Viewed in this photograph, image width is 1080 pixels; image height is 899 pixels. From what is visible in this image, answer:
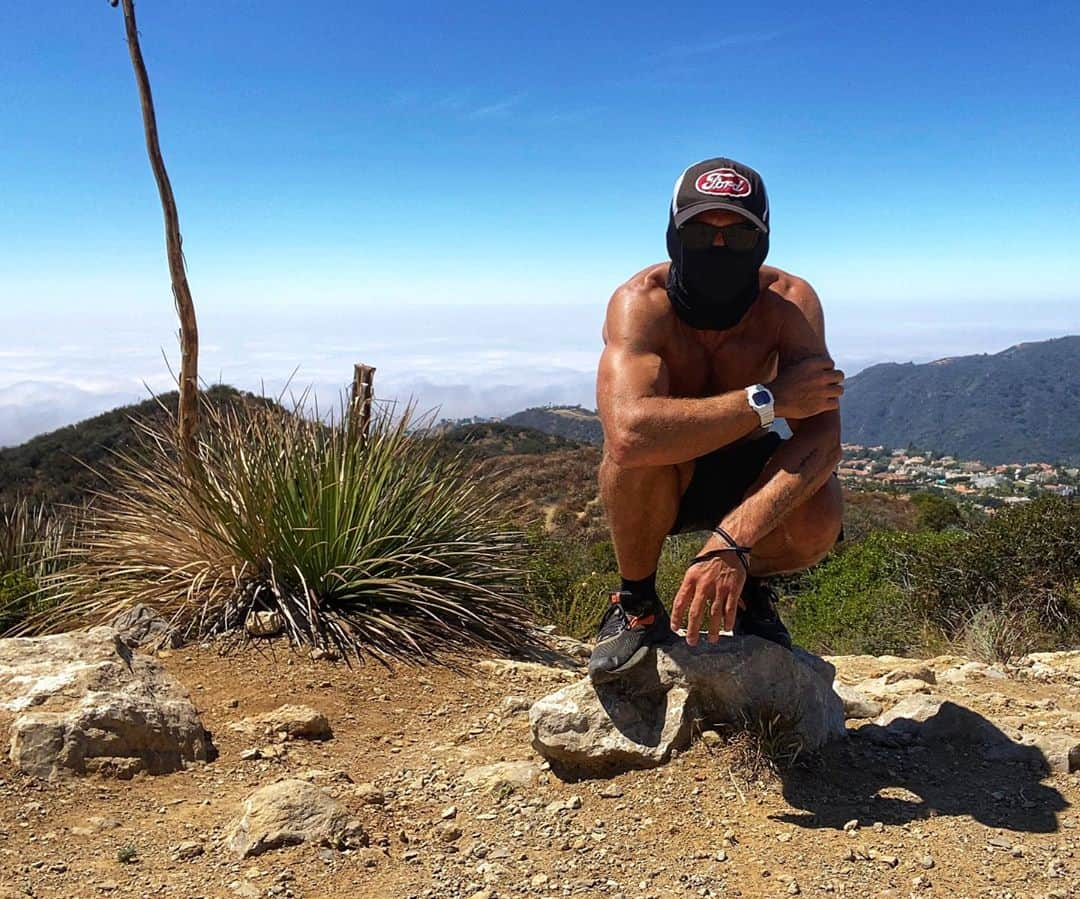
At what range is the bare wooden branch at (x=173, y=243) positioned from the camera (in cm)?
593

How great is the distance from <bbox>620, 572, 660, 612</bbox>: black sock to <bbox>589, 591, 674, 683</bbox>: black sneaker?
0.01m

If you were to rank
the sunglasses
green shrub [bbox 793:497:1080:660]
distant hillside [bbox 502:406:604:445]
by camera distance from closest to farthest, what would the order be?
the sunglasses
green shrub [bbox 793:497:1080:660]
distant hillside [bbox 502:406:604:445]

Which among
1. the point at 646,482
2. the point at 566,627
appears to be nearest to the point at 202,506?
the point at 566,627

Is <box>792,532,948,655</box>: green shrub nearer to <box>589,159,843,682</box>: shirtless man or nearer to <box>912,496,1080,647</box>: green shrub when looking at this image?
<box>912,496,1080,647</box>: green shrub

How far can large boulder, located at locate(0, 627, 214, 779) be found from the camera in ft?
10.2

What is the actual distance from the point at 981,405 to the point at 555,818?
5280 inches

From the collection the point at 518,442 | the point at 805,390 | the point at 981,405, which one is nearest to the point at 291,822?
the point at 805,390

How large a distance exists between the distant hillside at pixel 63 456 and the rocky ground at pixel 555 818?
32.7ft

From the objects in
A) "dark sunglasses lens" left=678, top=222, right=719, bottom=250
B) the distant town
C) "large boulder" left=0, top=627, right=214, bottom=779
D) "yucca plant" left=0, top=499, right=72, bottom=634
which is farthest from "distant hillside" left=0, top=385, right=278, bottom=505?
the distant town

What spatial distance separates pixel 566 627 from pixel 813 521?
3529 mm

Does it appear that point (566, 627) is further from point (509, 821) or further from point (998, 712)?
point (509, 821)

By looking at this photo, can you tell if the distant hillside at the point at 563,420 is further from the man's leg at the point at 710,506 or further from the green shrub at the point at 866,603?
the man's leg at the point at 710,506

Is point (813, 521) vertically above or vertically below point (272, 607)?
above

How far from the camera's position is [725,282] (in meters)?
2.94
